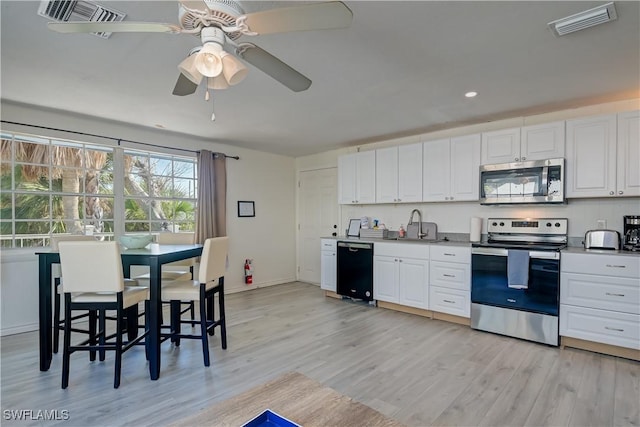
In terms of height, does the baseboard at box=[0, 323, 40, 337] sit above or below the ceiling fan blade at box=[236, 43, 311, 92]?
below

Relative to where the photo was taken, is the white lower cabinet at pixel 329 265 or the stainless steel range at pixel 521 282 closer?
the stainless steel range at pixel 521 282

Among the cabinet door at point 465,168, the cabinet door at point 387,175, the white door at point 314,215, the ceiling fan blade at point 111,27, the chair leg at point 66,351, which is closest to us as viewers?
the ceiling fan blade at point 111,27

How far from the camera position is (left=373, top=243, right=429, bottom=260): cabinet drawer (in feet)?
13.0

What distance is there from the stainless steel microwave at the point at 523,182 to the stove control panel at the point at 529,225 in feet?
0.98

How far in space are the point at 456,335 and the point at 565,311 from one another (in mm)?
1001

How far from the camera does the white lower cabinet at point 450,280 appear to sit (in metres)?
3.62

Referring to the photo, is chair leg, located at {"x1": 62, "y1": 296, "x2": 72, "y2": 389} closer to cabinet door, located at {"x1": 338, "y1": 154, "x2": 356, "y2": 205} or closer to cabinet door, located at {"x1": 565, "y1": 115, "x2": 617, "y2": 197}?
cabinet door, located at {"x1": 338, "y1": 154, "x2": 356, "y2": 205}

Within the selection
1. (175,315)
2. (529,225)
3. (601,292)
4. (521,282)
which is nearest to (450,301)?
(521,282)

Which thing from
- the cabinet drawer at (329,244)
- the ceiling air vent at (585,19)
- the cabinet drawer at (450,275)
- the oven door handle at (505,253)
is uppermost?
the ceiling air vent at (585,19)

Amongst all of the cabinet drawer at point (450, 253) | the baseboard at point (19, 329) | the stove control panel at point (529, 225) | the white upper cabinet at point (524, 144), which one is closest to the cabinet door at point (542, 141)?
the white upper cabinet at point (524, 144)

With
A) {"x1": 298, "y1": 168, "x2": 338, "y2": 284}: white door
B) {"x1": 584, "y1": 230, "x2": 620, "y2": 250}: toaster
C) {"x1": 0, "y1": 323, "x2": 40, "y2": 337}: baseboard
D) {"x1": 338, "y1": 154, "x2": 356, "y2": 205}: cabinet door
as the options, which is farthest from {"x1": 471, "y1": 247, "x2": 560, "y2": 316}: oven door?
{"x1": 0, "y1": 323, "x2": 40, "y2": 337}: baseboard

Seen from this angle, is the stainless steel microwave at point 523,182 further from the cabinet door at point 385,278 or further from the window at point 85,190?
the window at point 85,190

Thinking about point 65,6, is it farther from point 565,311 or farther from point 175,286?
point 565,311

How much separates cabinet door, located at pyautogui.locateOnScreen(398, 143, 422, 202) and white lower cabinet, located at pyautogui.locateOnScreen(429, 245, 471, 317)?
0.86 metres
